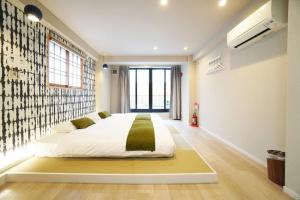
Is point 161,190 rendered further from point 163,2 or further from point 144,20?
point 144,20

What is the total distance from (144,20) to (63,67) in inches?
77.4

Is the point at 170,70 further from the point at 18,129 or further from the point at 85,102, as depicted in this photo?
the point at 18,129

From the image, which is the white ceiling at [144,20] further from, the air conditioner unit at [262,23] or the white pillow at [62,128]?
the white pillow at [62,128]

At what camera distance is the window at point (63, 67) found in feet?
10.8

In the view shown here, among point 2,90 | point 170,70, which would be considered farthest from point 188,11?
point 170,70

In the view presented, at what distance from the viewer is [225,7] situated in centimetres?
290

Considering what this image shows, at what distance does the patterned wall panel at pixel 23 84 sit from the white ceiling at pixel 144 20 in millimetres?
652

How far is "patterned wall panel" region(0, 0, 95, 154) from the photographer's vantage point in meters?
2.20

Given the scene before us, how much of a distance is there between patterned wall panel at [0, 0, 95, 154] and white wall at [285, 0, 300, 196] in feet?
11.0

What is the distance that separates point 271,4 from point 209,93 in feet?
9.83

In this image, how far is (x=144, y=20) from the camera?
11.0 feet

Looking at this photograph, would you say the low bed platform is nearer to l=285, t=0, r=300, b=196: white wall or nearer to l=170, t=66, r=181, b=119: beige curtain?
l=285, t=0, r=300, b=196: white wall

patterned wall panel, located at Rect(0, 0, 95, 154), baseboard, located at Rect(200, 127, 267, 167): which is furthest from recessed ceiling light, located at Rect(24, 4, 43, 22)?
baseboard, located at Rect(200, 127, 267, 167)

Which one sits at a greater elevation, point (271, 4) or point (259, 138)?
point (271, 4)
